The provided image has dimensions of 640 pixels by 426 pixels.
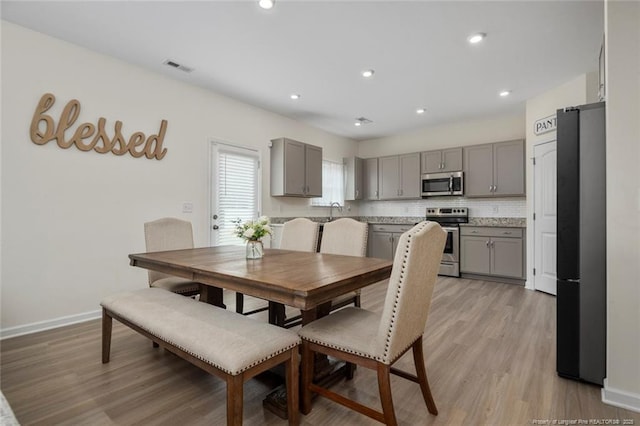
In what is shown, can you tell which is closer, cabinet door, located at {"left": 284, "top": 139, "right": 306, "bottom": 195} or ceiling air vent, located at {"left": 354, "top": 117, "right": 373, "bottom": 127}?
cabinet door, located at {"left": 284, "top": 139, "right": 306, "bottom": 195}

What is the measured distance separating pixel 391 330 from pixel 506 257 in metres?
4.19

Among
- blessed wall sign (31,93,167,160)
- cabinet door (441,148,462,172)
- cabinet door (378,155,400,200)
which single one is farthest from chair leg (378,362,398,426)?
cabinet door (378,155,400,200)

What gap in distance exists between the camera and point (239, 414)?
1311 millimetres

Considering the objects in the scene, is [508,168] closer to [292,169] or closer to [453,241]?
[453,241]

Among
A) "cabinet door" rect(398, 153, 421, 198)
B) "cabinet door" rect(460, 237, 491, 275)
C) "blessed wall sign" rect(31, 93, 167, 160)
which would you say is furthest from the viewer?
"cabinet door" rect(398, 153, 421, 198)

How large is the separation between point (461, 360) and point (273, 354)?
1.56 m

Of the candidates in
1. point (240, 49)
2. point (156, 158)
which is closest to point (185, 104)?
point (156, 158)

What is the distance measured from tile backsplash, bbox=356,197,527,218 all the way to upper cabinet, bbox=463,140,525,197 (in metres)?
0.33

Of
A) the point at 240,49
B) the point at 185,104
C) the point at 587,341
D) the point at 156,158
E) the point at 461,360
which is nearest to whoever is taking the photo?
the point at 587,341

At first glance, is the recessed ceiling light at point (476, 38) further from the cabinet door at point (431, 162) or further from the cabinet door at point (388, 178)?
the cabinet door at point (388, 178)

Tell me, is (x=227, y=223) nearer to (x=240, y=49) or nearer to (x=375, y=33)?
(x=240, y=49)

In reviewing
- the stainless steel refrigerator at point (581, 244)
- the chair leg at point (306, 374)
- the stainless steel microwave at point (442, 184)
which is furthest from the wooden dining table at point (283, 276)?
the stainless steel microwave at point (442, 184)

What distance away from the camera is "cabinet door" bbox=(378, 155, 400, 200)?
6117mm

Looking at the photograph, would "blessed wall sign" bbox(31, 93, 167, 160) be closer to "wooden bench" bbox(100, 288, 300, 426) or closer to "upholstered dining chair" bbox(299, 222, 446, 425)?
"wooden bench" bbox(100, 288, 300, 426)
